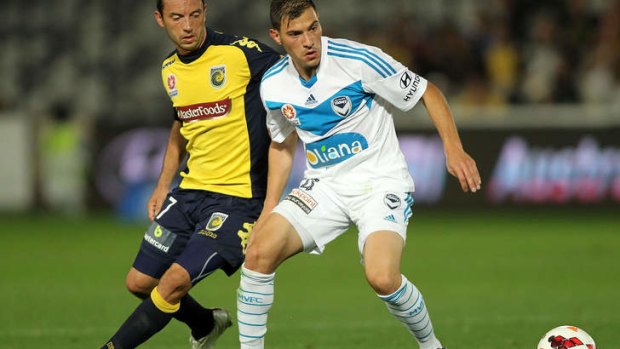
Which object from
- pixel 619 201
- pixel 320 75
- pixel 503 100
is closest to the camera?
pixel 320 75

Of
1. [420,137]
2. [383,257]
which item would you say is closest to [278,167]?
[383,257]

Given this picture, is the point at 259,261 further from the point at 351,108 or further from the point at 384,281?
the point at 351,108

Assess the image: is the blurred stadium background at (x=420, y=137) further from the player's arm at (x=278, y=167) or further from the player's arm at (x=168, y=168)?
the player's arm at (x=278, y=167)

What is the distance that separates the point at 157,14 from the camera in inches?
269

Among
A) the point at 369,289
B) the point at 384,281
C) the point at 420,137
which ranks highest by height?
the point at 384,281

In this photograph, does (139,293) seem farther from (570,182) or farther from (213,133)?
(570,182)

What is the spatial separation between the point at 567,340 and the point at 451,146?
48.7 inches

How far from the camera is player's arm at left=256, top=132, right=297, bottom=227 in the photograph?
661cm

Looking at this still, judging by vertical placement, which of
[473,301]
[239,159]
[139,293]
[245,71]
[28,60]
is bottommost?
[28,60]

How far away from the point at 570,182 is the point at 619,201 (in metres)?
0.71

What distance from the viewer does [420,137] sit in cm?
1619

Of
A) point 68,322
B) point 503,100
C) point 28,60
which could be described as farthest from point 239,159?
point 28,60

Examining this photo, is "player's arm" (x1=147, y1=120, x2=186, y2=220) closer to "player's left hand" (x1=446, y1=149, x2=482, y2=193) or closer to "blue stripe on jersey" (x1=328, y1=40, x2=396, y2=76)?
"blue stripe on jersey" (x1=328, y1=40, x2=396, y2=76)

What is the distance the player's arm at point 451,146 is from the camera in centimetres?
582
